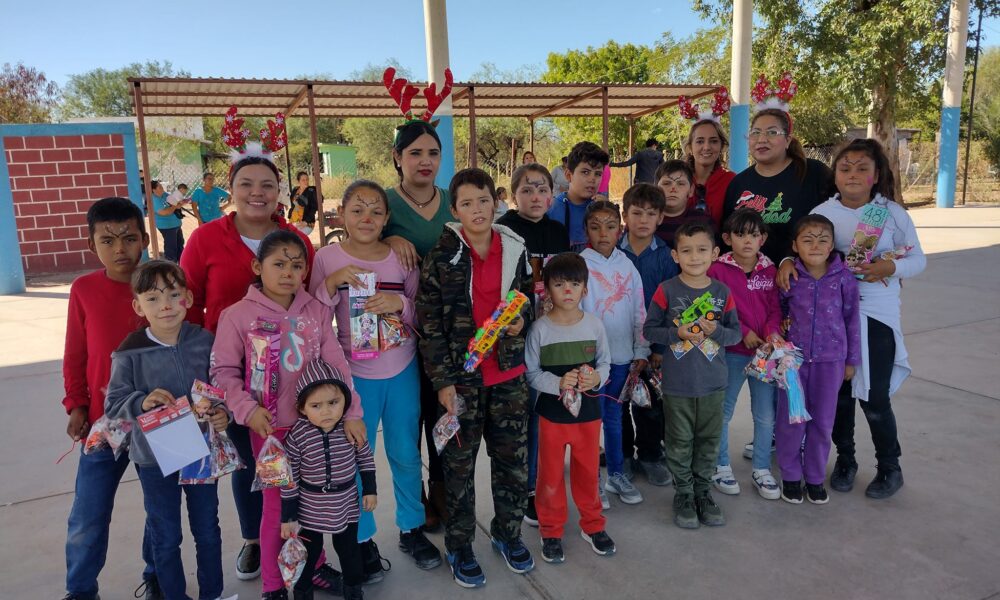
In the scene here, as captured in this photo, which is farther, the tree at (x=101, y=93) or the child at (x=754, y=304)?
the tree at (x=101, y=93)

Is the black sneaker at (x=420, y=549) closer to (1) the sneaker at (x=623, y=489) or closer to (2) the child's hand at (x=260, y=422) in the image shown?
(2) the child's hand at (x=260, y=422)

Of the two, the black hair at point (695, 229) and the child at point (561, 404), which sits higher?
the black hair at point (695, 229)

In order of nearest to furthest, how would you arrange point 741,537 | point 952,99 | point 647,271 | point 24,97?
point 741,537 < point 647,271 < point 952,99 < point 24,97

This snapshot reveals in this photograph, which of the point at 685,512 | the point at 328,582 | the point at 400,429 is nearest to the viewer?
the point at 328,582

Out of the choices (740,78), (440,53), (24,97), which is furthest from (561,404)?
(24,97)

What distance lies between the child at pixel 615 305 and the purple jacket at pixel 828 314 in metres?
0.75

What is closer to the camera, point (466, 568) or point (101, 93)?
point (466, 568)

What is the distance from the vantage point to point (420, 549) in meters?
2.62

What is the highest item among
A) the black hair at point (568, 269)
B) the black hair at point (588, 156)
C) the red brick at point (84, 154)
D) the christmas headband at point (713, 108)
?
the red brick at point (84, 154)

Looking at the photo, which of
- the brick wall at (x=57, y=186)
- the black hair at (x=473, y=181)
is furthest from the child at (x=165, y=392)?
the brick wall at (x=57, y=186)

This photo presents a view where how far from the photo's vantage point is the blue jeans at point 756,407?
3.07 meters

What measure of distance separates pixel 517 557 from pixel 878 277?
7.10 feet

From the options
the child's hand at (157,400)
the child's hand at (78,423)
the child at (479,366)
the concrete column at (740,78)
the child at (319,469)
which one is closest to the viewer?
the child's hand at (157,400)

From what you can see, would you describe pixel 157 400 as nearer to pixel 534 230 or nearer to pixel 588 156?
pixel 534 230
